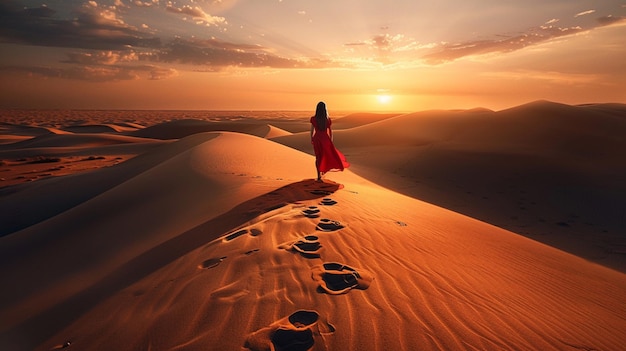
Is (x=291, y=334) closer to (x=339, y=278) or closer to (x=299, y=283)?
(x=299, y=283)

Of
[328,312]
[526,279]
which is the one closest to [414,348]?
[328,312]

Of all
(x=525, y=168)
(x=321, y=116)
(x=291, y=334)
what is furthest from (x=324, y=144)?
(x=525, y=168)

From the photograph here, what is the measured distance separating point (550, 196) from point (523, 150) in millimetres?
5651

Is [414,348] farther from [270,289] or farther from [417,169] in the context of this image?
[417,169]

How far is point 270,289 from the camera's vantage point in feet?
9.03

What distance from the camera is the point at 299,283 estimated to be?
9.32 feet

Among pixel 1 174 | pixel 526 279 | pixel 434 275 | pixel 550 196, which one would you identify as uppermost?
pixel 434 275

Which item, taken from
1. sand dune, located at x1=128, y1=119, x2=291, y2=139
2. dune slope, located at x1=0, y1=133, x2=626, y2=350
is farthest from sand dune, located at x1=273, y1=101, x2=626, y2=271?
sand dune, located at x1=128, y1=119, x2=291, y2=139

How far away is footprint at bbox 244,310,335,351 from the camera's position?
2.09m

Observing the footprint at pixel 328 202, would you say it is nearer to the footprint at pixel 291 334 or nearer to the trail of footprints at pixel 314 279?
the trail of footprints at pixel 314 279

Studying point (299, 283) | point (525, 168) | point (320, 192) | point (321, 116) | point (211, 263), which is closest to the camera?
point (299, 283)

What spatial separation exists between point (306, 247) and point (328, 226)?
0.75m

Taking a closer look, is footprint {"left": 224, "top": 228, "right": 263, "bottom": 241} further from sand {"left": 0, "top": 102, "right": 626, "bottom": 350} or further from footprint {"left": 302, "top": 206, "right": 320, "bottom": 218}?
footprint {"left": 302, "top": 206, "right": 320, "bottom": 218}

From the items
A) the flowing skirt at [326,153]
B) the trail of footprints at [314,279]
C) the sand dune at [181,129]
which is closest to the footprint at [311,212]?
the trail of footprints at [314,279]
